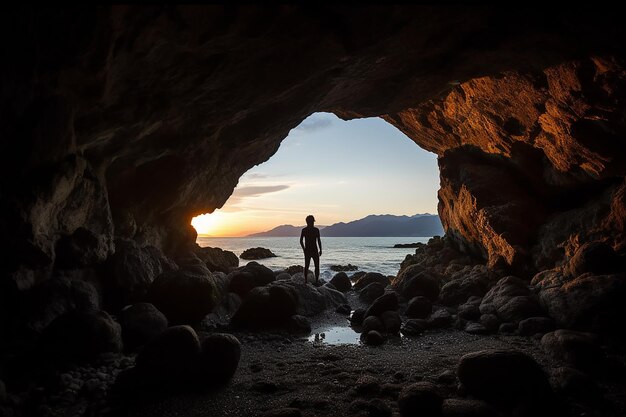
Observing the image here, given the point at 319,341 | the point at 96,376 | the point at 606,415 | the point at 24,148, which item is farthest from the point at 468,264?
the point at 24,148

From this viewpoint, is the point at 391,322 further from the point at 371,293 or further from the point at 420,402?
the point at 371,293

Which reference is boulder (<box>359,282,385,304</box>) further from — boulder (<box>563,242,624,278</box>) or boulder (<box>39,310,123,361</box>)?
boulder (<box>39,310,123,361</box>)

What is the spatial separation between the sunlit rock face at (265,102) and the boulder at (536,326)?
351 centimetres

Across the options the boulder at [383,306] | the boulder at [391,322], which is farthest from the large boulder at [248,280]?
the boulder at [391,322]

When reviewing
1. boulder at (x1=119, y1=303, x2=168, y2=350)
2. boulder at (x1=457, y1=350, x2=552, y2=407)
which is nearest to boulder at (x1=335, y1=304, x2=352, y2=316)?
boulder at (x1=119, y1=303, x2=168, y2=350)

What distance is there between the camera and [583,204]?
12164 millimetres

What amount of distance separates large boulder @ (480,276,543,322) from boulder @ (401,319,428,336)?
→ 1.86 m

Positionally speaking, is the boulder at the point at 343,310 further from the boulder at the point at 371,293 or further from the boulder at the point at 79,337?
the boulder at the point at 79,337

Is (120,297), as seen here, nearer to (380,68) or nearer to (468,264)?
(380,68)

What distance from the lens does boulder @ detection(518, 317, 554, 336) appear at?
25.5 feet

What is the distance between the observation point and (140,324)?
7.41m

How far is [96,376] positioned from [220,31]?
5978 millimetres

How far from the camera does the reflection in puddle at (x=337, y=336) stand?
837cm

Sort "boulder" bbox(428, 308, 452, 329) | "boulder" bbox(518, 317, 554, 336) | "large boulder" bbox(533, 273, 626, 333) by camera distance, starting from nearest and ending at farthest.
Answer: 1. "large boulder" bbox(533, 273, 626, 333)
2. "boulder" bbox(518, 317, 554, 336)
3. "boulder" bbox(428, 308, 452, 329)
